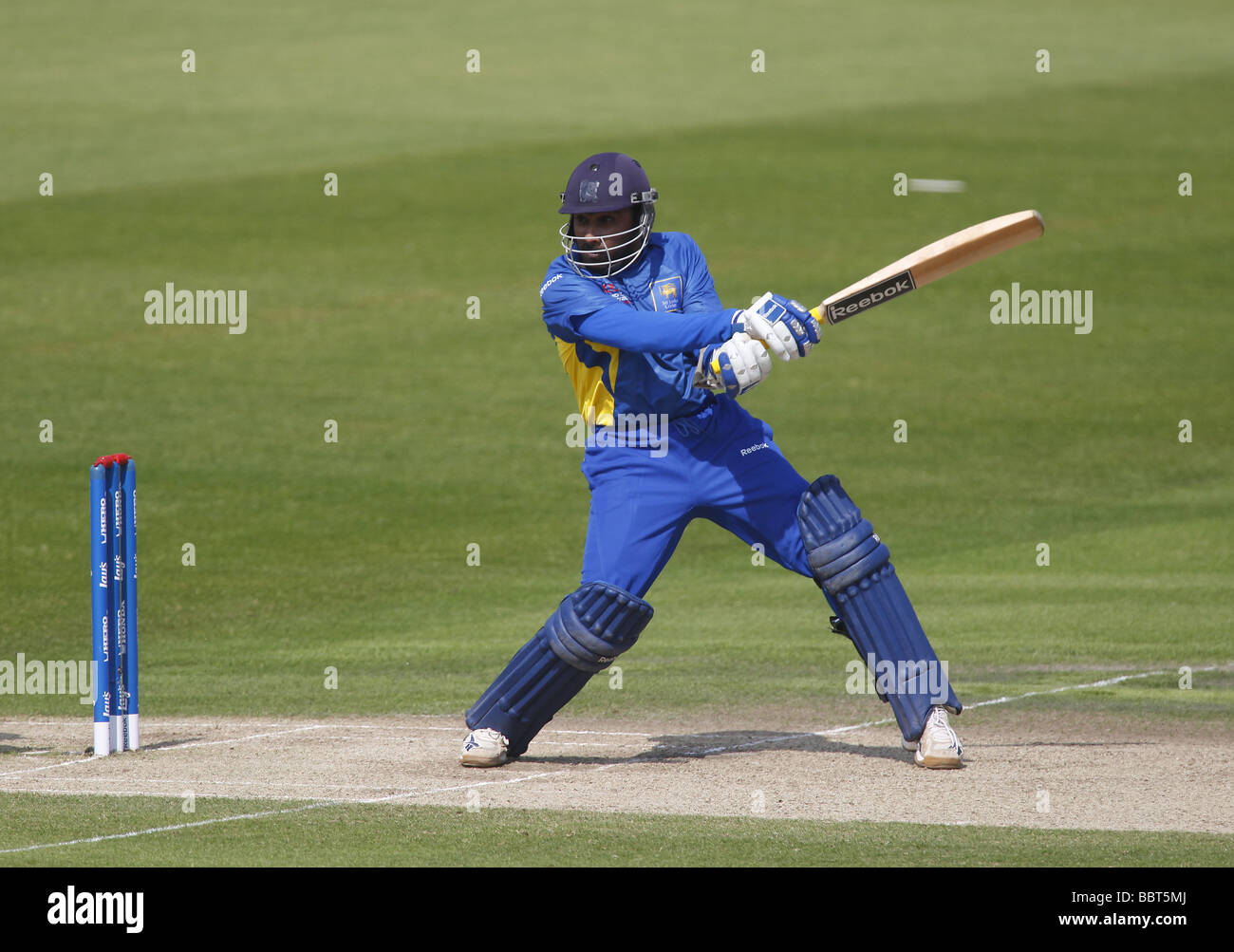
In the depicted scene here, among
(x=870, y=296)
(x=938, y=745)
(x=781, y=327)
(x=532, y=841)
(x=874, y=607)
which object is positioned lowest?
(x=532, y=841)

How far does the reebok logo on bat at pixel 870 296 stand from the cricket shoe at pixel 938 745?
160 cm

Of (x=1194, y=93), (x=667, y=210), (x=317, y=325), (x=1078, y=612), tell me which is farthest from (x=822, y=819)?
(x=1194, y=93)

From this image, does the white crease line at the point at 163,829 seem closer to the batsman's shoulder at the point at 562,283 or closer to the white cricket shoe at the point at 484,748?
the white cricket shoe at the point at 484,748

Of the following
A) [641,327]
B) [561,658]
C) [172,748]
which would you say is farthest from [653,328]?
[172,748]

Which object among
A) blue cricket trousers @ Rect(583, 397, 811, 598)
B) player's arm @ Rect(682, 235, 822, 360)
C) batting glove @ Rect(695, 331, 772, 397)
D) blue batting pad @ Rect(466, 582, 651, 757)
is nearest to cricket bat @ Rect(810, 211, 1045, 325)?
player's arm @ Rect(682, 235, 822, 360)

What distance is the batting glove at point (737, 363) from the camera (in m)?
7.07

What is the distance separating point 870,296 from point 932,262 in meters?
0.30

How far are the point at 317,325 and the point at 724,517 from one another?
16677mm

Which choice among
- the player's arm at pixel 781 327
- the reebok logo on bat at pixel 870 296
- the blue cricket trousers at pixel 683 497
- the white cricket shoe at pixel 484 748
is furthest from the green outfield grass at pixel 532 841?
the reebok logo on bat at pixel 870 296

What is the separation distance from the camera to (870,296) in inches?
295

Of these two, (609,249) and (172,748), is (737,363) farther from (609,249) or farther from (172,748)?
(172,748)

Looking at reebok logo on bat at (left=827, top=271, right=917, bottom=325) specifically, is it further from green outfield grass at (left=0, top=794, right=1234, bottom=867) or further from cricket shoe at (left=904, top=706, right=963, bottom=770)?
green outfield grass at (left=0, top=794, right=1234, bottom=867)

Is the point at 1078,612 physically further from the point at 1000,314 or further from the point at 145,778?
the point at 1000,314

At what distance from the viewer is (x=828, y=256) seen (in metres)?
26.5
